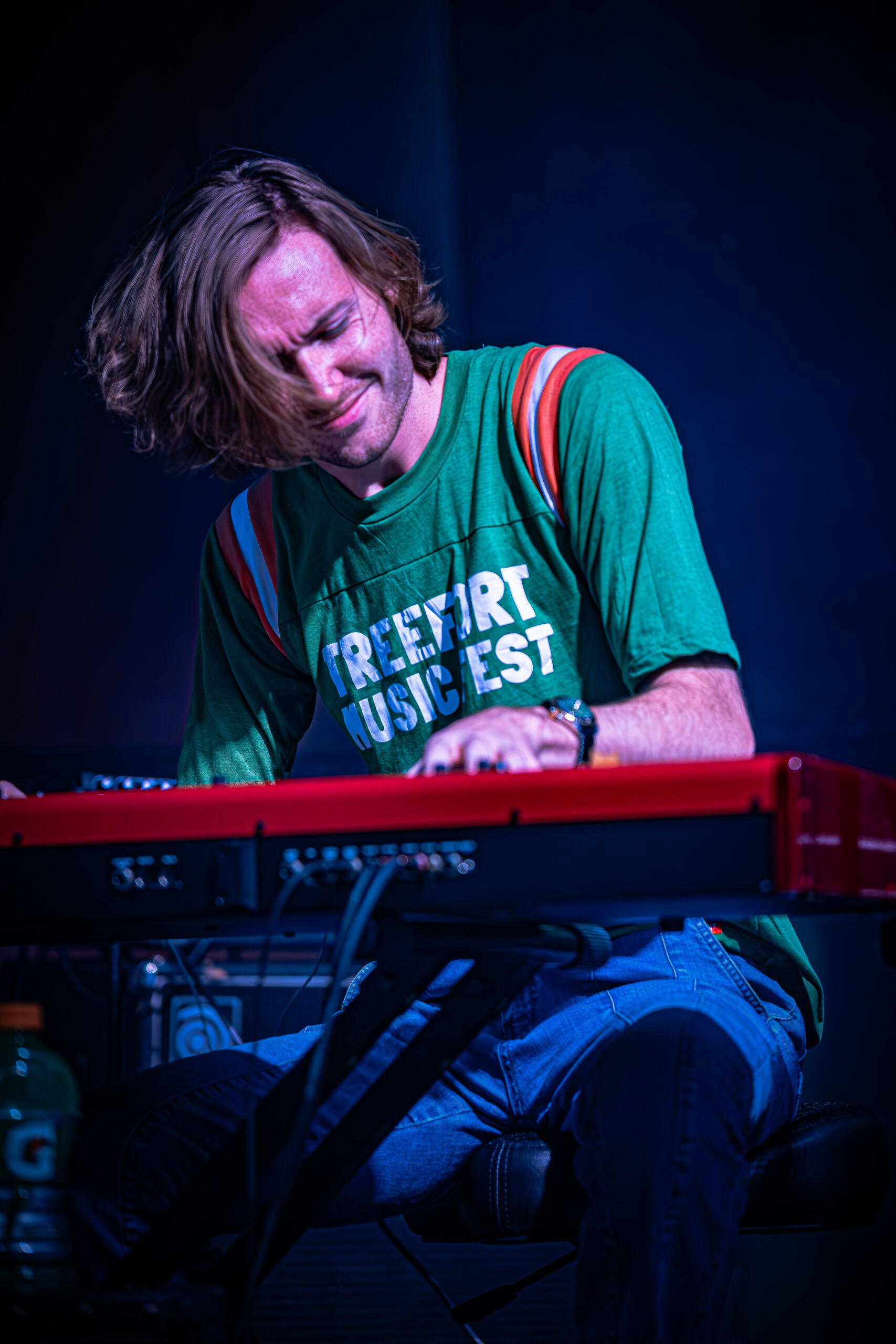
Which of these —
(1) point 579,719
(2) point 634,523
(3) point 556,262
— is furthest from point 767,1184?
(3) point 556,262

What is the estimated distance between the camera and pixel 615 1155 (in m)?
0.96

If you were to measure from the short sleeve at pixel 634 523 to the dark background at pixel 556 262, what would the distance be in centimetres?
258

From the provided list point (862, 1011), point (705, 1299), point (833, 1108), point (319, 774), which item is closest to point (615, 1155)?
point (705, 1299)

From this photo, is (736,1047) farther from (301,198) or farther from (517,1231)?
(301,198)

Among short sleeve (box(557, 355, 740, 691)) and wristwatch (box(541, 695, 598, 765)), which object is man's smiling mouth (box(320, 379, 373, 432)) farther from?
wristwatch (box(541, 695, 598, 765))

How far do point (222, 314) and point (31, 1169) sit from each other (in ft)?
3.28

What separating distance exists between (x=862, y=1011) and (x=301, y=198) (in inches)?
113

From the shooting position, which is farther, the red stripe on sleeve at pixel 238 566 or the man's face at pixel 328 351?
the red stripe on sleeve at pixel 238 566

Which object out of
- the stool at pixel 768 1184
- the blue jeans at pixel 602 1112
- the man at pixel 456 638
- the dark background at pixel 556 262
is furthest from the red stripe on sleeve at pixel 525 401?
the dark background at pixel 556 262

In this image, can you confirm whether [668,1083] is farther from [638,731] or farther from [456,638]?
[456,638]

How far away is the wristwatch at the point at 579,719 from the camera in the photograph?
993 millimetres

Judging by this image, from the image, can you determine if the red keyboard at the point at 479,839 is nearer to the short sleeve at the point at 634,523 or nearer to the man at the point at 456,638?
the man at the point at 456,638

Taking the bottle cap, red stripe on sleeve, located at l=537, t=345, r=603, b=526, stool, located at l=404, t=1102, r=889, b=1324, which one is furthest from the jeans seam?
the bottle cap

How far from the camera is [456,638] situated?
1413 mm
